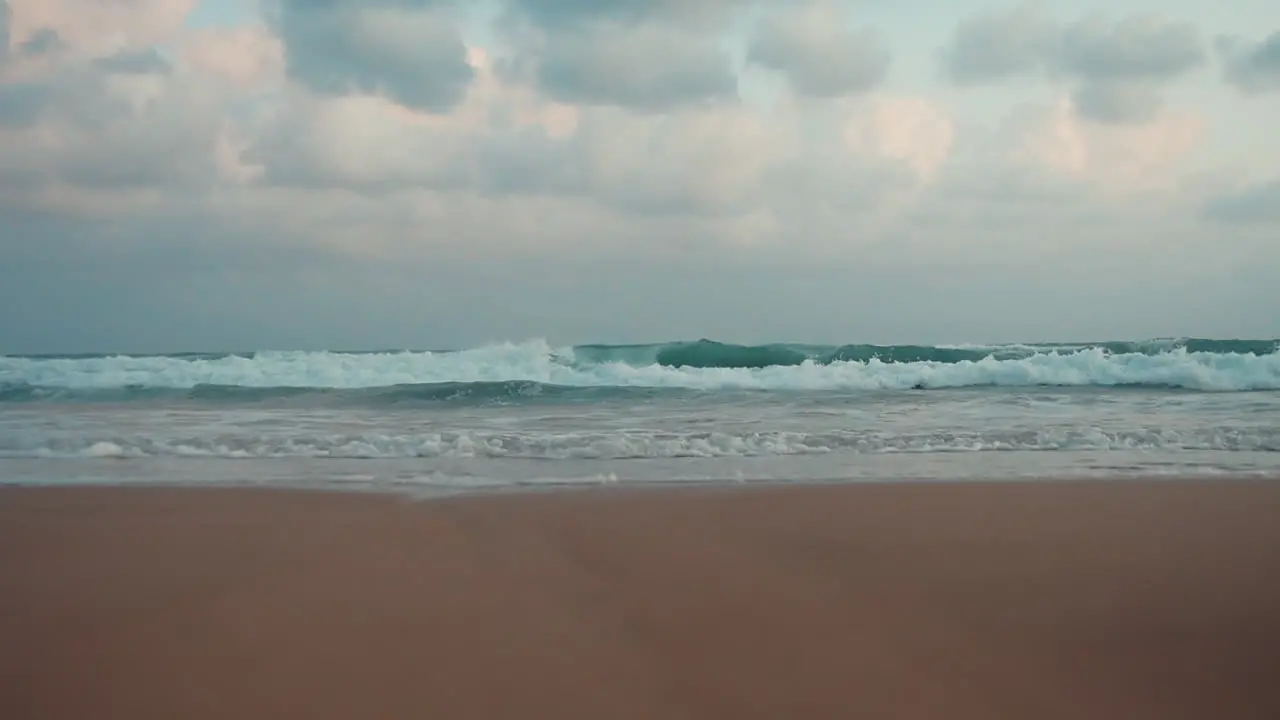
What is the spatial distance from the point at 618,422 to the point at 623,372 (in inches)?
322

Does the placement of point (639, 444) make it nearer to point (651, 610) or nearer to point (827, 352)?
point (651, 610)

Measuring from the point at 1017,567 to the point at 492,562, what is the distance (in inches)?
84.5

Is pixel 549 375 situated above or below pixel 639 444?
above

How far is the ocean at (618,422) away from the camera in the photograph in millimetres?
6184

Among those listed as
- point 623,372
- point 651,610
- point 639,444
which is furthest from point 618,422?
point 623,372

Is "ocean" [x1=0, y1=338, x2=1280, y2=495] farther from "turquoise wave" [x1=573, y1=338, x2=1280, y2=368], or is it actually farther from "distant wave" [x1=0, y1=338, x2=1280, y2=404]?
"turquoise wave" [x1=573, y1=338, x2=1280, y2=368]

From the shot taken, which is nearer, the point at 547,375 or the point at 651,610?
the point at 651,610

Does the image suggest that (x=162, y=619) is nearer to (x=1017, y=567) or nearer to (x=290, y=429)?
(x=1017, y=567)

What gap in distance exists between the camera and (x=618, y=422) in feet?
32.6

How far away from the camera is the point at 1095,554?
3568 millimetres

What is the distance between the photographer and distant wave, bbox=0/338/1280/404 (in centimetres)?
1561

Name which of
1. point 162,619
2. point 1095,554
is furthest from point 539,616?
point 1095,554

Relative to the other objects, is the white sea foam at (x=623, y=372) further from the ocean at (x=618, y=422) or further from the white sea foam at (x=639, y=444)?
the white sea foam at (x=639, y=444)

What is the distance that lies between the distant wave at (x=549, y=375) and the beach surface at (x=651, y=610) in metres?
10.2
